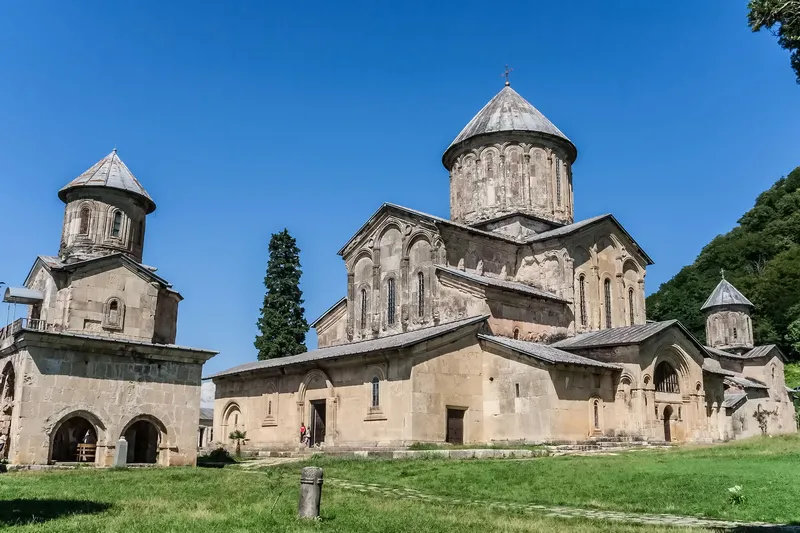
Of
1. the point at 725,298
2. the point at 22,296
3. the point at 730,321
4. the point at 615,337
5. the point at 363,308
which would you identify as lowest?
the point at 615,337

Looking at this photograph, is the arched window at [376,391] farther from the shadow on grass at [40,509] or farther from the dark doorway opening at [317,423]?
the shadow on grass at [40,509]

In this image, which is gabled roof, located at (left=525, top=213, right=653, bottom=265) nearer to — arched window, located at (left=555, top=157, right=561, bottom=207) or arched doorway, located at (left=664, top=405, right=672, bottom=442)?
arched window, located at (left=555, top=157, right=561, bottom=207)

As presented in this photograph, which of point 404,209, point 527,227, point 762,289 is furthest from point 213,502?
point 762,289

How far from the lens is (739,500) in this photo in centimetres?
988

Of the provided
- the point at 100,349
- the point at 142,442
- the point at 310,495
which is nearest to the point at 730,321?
the point at 142,442

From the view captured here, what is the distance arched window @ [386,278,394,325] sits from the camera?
26.9 metres

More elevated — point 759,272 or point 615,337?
point 759,272

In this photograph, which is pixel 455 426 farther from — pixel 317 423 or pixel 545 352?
pixel 317 423

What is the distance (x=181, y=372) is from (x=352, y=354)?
Answer: 18.9ft

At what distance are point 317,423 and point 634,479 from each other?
14.9 m

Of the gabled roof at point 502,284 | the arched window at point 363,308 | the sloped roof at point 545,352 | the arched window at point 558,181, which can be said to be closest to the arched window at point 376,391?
the sloped roof at point 545,352

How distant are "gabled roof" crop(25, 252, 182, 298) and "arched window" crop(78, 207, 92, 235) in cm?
102

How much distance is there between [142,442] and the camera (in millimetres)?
21062

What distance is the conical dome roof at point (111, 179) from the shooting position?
781 inches
